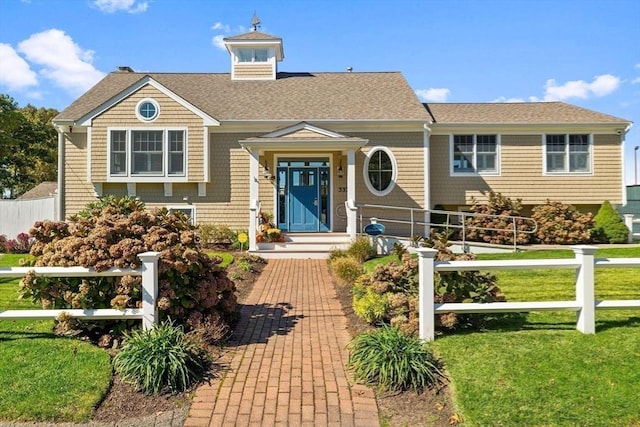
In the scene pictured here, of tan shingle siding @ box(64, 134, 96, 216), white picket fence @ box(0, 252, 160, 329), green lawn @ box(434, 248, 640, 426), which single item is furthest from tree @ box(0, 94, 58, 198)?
green lawn @ box(434, 248, 640, 426)

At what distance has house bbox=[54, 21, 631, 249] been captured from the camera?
15.9 metres

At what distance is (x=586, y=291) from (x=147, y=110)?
14967 mm

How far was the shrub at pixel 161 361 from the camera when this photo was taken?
176 inches

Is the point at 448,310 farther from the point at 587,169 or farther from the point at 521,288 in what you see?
the point at 587,169

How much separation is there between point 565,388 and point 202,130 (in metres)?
14.4

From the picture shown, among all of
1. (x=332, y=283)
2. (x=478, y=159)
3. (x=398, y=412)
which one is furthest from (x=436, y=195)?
(x=398, y=412)

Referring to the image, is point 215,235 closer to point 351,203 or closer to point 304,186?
point 304,186

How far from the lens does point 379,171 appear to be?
1659 centimetres

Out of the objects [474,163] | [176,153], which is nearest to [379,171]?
[474,163]

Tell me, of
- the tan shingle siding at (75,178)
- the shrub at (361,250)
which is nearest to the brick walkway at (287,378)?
the shrub at (361,250)

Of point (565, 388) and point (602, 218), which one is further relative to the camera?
point (602, 218)

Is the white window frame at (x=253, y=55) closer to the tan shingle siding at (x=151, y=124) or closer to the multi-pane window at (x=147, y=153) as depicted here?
the tan shingle siding at (x=151, y=124)

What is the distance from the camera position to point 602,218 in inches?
638

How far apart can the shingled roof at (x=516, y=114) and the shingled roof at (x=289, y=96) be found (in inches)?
62.8
